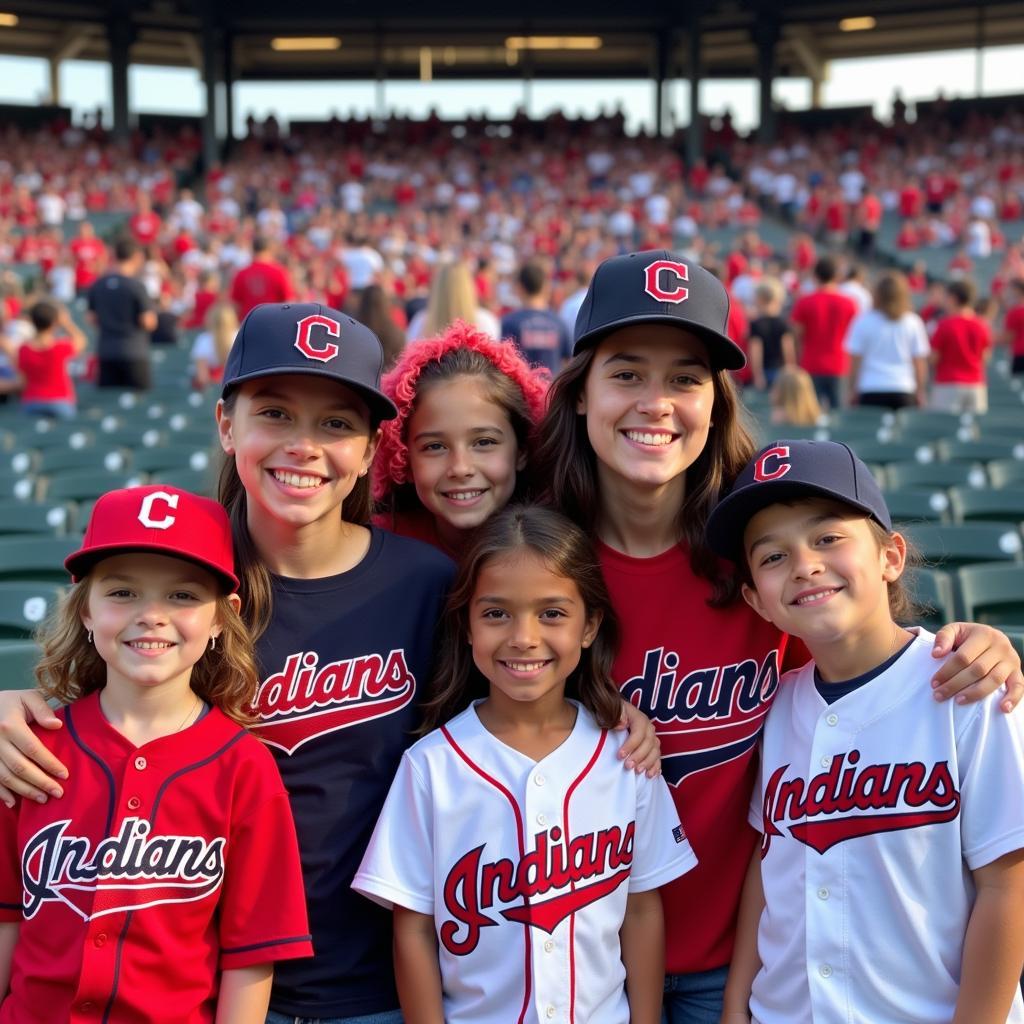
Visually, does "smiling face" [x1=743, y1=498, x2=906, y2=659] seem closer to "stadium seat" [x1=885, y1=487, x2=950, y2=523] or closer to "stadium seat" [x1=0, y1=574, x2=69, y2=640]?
"stadium seat" [x1=0, y1=574, x2=69, y2=640]

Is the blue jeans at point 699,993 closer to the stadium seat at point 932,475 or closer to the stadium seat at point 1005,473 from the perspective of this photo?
the stadium seat at point 932,475

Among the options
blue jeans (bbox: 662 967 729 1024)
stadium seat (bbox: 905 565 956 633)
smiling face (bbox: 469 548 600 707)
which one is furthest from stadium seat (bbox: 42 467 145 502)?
blue jeans (bbox: 662 967 729 1024)

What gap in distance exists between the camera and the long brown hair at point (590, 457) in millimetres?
2111

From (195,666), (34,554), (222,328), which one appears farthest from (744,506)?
(222,328)

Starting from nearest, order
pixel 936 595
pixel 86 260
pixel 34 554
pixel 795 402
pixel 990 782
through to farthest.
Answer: pixel 990 782 < pixel 936 595 < pixel 34 554 < pixel 795 402 < pixel 86 260

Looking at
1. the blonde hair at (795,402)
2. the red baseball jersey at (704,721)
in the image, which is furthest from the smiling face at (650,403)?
the blonde hair at (795,402)

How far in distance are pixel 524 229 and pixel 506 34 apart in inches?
499

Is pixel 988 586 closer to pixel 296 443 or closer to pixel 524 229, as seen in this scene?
pixel 296 443

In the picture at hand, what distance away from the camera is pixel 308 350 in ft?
6.28

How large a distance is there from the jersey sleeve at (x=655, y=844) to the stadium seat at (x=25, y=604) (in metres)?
2.00

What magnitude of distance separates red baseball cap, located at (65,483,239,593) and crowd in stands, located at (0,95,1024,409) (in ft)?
13.7

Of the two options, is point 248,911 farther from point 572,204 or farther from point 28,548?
point 572,204

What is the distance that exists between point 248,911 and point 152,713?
349 mm

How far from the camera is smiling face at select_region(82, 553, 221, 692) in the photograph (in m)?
1.83
